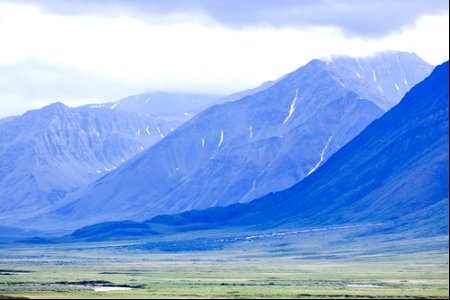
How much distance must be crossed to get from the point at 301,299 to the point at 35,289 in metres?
42.7

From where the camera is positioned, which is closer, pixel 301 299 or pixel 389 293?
pixel 301 299

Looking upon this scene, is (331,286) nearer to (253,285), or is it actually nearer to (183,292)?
(253,285)

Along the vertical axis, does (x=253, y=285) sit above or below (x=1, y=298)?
above

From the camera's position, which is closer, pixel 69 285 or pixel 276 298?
pixel 276 298

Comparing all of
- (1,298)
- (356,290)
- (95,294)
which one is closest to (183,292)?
(95,294)

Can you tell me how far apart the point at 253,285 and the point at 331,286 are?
1206 cm

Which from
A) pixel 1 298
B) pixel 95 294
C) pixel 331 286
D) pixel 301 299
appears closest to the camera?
pixel 1 298

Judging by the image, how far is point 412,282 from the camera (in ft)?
655

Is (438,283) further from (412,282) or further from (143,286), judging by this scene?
(143,286)

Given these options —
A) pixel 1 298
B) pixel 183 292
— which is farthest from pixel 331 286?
pixel 1 298

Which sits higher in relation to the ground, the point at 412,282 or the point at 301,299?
the point at 412,282

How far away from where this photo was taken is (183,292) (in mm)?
175250

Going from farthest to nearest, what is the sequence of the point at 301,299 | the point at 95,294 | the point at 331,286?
the point at 331,286
the point at 95,294
the point at 301,299

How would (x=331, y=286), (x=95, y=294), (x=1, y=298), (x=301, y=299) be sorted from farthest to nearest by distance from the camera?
(x=331, y=286), (x=95, y=294), (x=301, y=299), (x=1, y=298)
